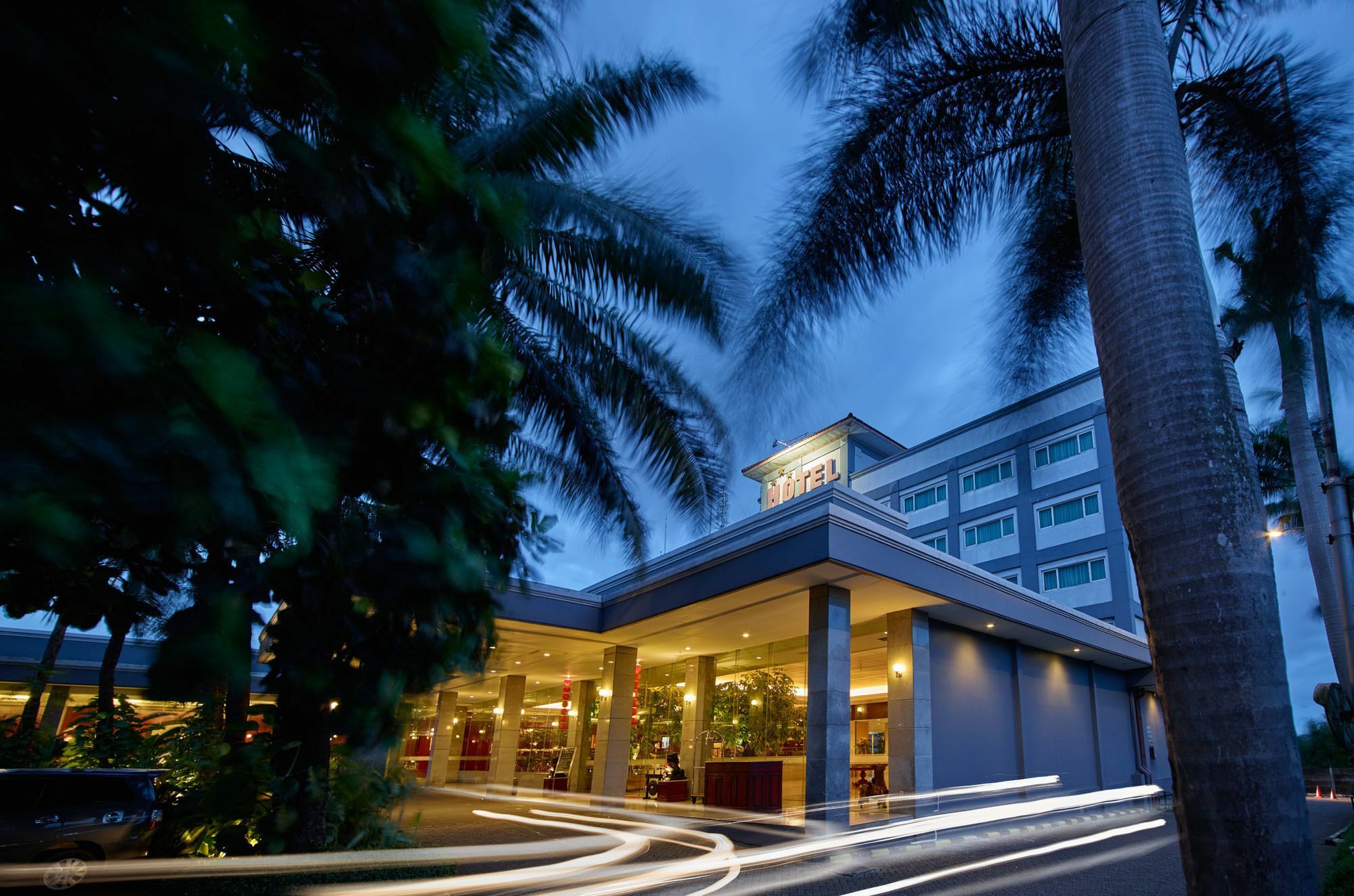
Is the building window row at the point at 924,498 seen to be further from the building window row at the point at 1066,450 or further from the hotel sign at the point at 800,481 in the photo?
the building window row at the point at 1066,450

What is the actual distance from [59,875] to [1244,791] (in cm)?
1110

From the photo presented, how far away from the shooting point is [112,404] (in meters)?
1.34

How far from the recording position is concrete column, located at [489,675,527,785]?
78.4ft

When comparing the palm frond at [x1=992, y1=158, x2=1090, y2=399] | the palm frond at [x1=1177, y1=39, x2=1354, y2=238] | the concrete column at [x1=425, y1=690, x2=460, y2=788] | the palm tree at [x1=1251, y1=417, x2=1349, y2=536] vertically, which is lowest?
the concrete column at [x1=425, y1=690, x2=460, y2=788]

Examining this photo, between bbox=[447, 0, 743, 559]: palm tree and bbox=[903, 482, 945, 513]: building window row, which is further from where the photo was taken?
bbox=[903, 482, 945, 513]: building window row

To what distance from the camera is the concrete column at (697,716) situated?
19.7 meters

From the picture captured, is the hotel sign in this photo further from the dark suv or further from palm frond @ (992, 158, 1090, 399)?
the dark suv

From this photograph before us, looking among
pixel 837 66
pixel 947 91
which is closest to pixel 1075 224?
pixel 947 91

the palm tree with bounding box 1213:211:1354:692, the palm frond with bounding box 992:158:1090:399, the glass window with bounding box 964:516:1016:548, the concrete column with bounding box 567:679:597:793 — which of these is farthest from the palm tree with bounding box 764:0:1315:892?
the glass window with bounding box 964:516:1016:548

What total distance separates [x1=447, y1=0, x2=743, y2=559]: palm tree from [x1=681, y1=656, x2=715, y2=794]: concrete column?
13239 millimetres

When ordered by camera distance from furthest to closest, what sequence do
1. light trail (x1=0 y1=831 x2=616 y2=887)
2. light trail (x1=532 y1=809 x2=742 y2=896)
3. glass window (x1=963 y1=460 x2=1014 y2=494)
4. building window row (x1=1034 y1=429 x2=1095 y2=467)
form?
glass window (x1=963 y1=460 x2=1014 y2=494)
building window row (x1=1034 y1=429 x2=1095 y2=467)
light trail (x1=532 y1=809 x2=742 y2=896)
light trail (x1=0 y1=831 x2=616 y2=887)

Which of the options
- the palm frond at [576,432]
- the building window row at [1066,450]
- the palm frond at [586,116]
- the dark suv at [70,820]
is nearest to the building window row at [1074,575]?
the building window row at [1066,450]

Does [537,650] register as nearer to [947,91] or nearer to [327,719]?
[947,91]

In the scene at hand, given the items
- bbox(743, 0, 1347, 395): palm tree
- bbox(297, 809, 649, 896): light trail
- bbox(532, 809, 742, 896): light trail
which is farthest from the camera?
bbox(532, 809, 742, 896): light trail
